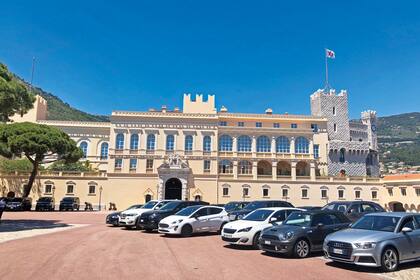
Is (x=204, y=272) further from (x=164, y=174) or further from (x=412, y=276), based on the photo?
(x=164, y=174)

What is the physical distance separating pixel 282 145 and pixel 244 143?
5840 millimetres

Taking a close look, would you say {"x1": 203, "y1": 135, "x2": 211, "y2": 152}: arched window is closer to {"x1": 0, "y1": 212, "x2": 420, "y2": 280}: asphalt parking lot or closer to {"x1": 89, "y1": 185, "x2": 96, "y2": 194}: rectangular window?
{"x1": 89, "y1": 185, "x2": 96, "y2": 194}: rectangular window

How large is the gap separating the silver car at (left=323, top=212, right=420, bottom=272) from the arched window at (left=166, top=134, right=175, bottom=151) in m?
40.6

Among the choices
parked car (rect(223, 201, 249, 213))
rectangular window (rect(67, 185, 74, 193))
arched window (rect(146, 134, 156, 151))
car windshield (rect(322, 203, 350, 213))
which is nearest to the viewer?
car windshield (rect(322, 203, 350, 213))

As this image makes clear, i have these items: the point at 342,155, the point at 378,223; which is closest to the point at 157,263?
the point at 378,223

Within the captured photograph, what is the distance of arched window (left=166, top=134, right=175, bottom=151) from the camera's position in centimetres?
4994

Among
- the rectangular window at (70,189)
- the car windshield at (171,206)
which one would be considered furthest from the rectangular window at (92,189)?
the car windshield at (171,206)

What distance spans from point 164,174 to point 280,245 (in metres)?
37.9

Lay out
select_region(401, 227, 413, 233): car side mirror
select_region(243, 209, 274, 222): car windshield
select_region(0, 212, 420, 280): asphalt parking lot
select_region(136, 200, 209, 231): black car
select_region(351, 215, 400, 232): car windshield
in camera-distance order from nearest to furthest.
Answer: select_region(0, 212, 420, 280): asphalt parking lot
select_region(401, 227, 413, 233): car side mirror
select_region(351, 215, 400, 232): car windshield
select_region(243, 209, 274, 222): car windshield
select_region(136, 200, 209, 231): black car

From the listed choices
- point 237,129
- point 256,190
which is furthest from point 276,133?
point 256,190

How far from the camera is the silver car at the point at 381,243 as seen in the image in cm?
928

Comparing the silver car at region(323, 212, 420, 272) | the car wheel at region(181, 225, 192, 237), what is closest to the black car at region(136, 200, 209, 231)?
the car wheel at region(181, 225, 192, 237)

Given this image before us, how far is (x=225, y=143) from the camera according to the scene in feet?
170

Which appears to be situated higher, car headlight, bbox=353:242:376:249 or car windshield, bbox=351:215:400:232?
car windshield, bbox=351:215:400:232
